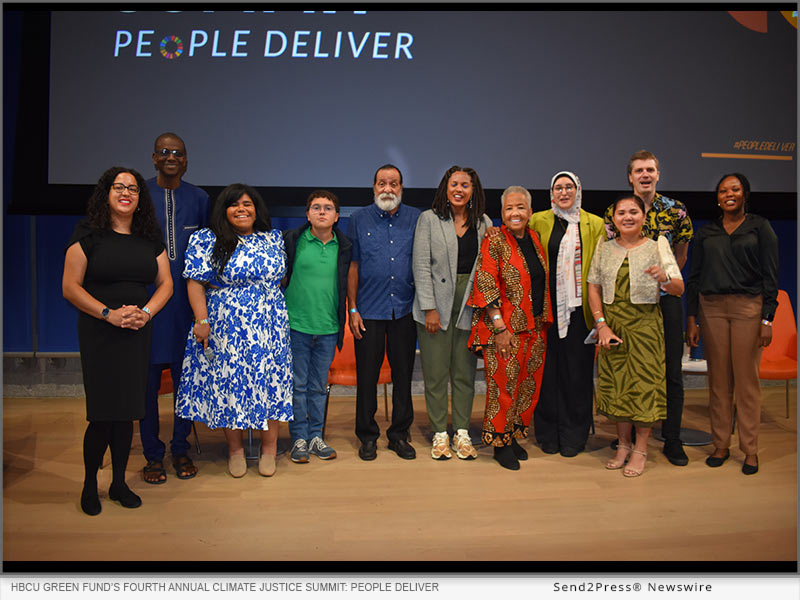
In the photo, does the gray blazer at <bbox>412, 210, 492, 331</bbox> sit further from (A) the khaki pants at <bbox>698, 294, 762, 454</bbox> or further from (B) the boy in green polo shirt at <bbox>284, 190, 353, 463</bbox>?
(A) the khaki pants at <bbox>698, 294, 762, 454</bbox>

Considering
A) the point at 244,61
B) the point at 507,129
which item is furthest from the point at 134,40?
the point at 507,129

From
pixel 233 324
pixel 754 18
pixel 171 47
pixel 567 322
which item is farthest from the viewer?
pixel 754 18

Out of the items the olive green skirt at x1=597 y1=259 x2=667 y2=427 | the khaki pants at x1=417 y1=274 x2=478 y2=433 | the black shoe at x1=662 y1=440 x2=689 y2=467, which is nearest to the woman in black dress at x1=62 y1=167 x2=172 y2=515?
the khaki pants at x1=417 y1=274 x2=478 y2=433

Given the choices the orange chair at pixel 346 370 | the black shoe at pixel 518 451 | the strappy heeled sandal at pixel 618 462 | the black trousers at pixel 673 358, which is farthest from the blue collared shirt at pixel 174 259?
the black trousers at pixel 673 358

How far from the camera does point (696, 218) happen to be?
490 cm

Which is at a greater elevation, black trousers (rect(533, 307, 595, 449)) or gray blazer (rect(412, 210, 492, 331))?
gray blazer (rect(412, 210, 492, 331))

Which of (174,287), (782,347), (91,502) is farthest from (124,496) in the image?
(782,347)

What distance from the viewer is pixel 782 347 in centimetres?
438

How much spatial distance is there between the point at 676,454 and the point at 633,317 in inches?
34.9

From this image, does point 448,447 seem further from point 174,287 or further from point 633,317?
point 174,287

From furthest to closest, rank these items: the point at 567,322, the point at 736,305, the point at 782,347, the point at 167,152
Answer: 1. the point at 782,347
2. the point at 567,322
3. the point at 736,305
4. the point at 167,152

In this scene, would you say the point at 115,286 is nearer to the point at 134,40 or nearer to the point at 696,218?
the point at 134,40

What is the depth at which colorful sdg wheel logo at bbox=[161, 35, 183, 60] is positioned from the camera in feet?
14.9

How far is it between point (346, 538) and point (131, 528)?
0.94 m
